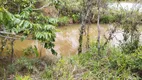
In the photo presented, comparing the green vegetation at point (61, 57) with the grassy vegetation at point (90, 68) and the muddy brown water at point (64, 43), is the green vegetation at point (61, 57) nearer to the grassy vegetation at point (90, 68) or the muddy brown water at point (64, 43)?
the grassy vegetation at point (90, 68)

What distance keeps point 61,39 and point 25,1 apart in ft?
11.1

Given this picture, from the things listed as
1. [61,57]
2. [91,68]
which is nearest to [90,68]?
[91,68]

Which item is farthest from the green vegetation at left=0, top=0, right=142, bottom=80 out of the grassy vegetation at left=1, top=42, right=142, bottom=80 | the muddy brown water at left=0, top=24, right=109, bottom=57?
the muddy brown water at left=0, top=24, right=109, bottom=57

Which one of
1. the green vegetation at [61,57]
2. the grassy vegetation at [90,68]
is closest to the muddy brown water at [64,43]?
the green vegetation at [61,57]

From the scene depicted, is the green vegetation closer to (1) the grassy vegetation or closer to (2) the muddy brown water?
(1) the grassy vegetation

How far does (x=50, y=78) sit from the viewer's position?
A: 471 centimetres

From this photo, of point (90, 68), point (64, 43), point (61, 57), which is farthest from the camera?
point (64, 43)

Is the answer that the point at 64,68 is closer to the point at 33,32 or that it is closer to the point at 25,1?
the point at 33,32

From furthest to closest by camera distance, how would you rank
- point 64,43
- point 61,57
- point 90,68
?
point 64,43, point 61,57, point 90,68

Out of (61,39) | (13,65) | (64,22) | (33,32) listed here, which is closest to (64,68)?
(33,32)

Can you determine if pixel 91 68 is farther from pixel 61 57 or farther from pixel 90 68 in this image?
pixel 61 57

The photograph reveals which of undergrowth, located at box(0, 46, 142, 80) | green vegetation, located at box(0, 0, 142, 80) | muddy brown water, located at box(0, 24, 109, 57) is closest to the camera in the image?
green vegetation, located at box(0, 0, 142, 80)

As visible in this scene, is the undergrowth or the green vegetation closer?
the green vegetation

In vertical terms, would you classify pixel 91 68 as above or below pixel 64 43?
above
